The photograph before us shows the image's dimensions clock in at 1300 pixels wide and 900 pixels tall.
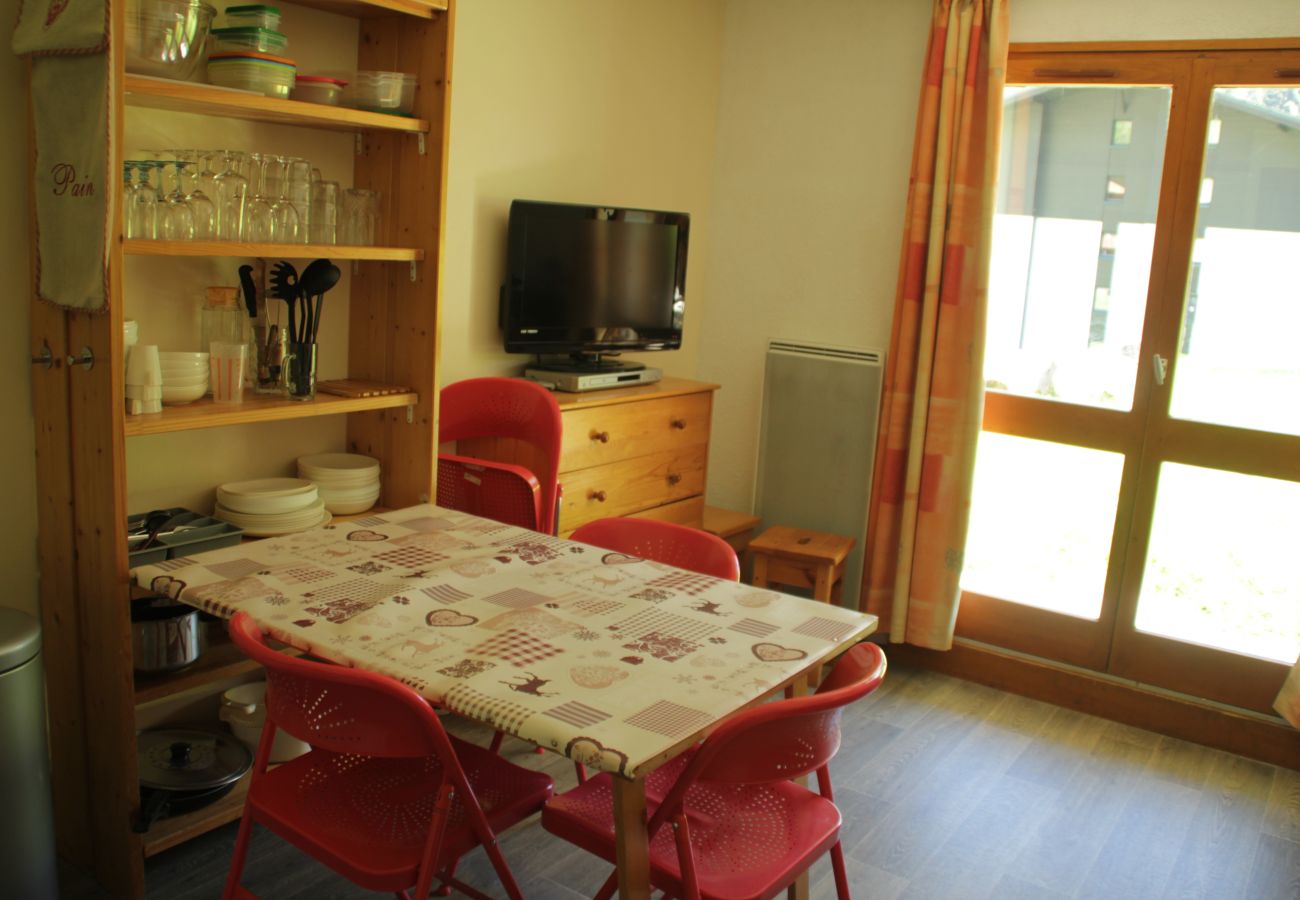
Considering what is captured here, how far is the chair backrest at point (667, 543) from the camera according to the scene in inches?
104

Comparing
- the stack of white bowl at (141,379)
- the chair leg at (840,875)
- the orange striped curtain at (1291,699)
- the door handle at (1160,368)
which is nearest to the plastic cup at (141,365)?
the stack of white bowl at (141,379)

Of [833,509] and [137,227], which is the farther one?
[833,509]

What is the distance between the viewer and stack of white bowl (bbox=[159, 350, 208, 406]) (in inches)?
102

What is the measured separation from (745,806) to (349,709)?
751mm

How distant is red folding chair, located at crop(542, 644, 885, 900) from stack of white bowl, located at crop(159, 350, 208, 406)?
1301 mm

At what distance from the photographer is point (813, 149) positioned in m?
4.48

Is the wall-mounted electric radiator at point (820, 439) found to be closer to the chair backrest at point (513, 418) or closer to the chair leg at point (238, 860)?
the chair backrest at point (513, 418)

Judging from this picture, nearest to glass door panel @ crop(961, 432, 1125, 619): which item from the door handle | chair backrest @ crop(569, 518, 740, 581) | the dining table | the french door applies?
the french door

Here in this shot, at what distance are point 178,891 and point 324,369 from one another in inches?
54.2

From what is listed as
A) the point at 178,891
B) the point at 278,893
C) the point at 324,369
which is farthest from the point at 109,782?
the point at 324,369

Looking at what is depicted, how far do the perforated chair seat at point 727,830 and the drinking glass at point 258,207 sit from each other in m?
1.53

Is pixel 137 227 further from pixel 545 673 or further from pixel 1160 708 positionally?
pixel 1160 708

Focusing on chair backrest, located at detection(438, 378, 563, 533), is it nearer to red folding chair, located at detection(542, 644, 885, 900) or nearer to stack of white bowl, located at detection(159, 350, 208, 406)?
stack of white bowl, located at detection(159, 350, 208, 406)

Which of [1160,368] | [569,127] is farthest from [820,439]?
A: [569,127]
